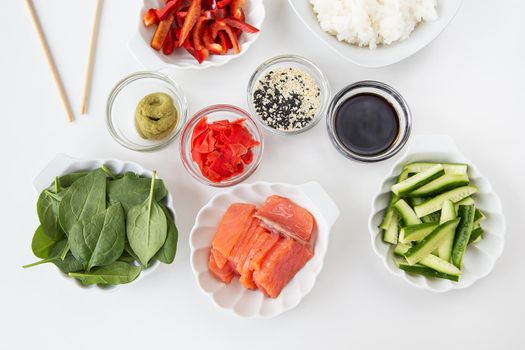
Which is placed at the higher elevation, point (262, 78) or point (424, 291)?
point (262, 78)

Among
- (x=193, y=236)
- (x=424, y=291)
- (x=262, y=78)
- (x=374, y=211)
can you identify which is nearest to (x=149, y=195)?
(x=193, y=236)

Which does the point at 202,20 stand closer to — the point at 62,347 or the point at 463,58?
the point at 463,58

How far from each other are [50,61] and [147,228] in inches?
36.0

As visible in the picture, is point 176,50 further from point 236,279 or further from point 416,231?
point 416,231

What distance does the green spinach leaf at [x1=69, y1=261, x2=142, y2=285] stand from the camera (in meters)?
1.87

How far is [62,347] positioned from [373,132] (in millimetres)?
1608

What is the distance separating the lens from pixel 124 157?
2131 millimetres

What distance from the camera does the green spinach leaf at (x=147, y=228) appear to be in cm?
186

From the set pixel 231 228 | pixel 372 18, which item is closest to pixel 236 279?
pixel 231 228

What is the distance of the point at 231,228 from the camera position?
6.25 feet

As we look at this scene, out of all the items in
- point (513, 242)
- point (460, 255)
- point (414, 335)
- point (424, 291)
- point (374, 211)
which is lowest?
point (414, 335)

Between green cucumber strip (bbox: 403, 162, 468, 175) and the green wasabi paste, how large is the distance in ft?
3.22

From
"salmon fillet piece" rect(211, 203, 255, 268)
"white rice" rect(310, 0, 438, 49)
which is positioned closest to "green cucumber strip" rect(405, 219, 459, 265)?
"salmon fillet piece" rect(211, 203, 255, 268)

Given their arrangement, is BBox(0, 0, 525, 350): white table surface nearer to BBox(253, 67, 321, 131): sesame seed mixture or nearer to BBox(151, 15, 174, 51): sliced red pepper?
BBox(253, 67, 321, 131): sesame seed mixture
